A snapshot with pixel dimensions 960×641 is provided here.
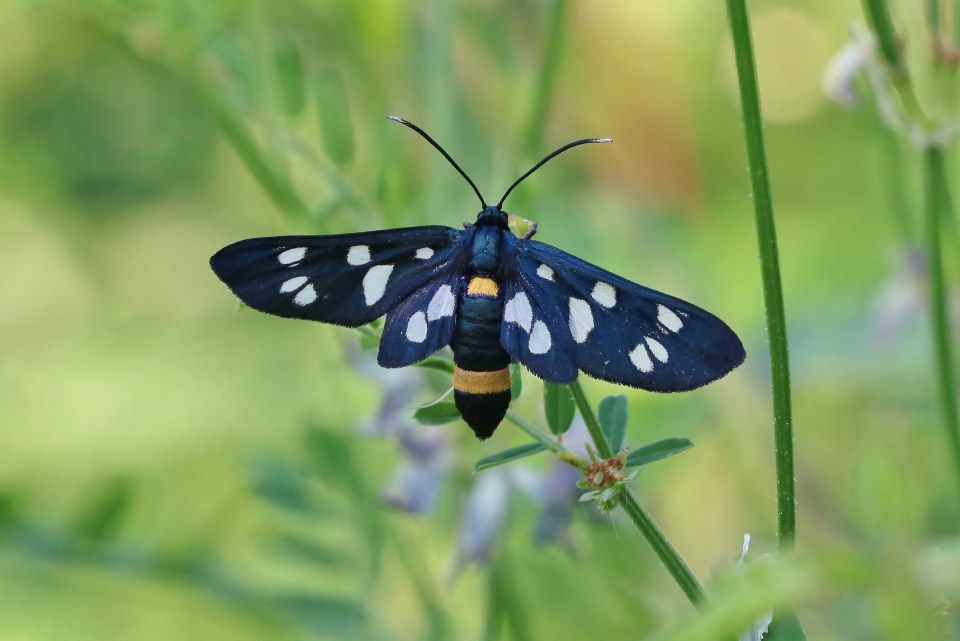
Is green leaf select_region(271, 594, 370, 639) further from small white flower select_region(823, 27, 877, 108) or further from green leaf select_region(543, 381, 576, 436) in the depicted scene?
small white flower select_region(823, 27, 877, 108)

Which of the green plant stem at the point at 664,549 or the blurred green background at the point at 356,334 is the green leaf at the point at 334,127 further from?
the green plant stem at the point at 664,549

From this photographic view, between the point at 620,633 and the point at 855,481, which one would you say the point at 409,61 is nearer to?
the point at 620,633

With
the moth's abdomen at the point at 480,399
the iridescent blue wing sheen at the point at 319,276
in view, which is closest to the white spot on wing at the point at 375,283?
the iridescent blue wing sheen at the point at 319,276

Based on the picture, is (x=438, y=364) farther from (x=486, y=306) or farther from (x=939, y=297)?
(x=939, y=297)

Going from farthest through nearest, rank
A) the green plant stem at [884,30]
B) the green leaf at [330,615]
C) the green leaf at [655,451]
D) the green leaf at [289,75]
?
the green leaf at [330,615]
the green leaf at [289,75]
the green plant stem at [884,30]
the green leaf at [655,451]

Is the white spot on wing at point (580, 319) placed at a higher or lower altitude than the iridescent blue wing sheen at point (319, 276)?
lower

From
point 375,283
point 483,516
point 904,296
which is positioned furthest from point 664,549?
point 904,296
